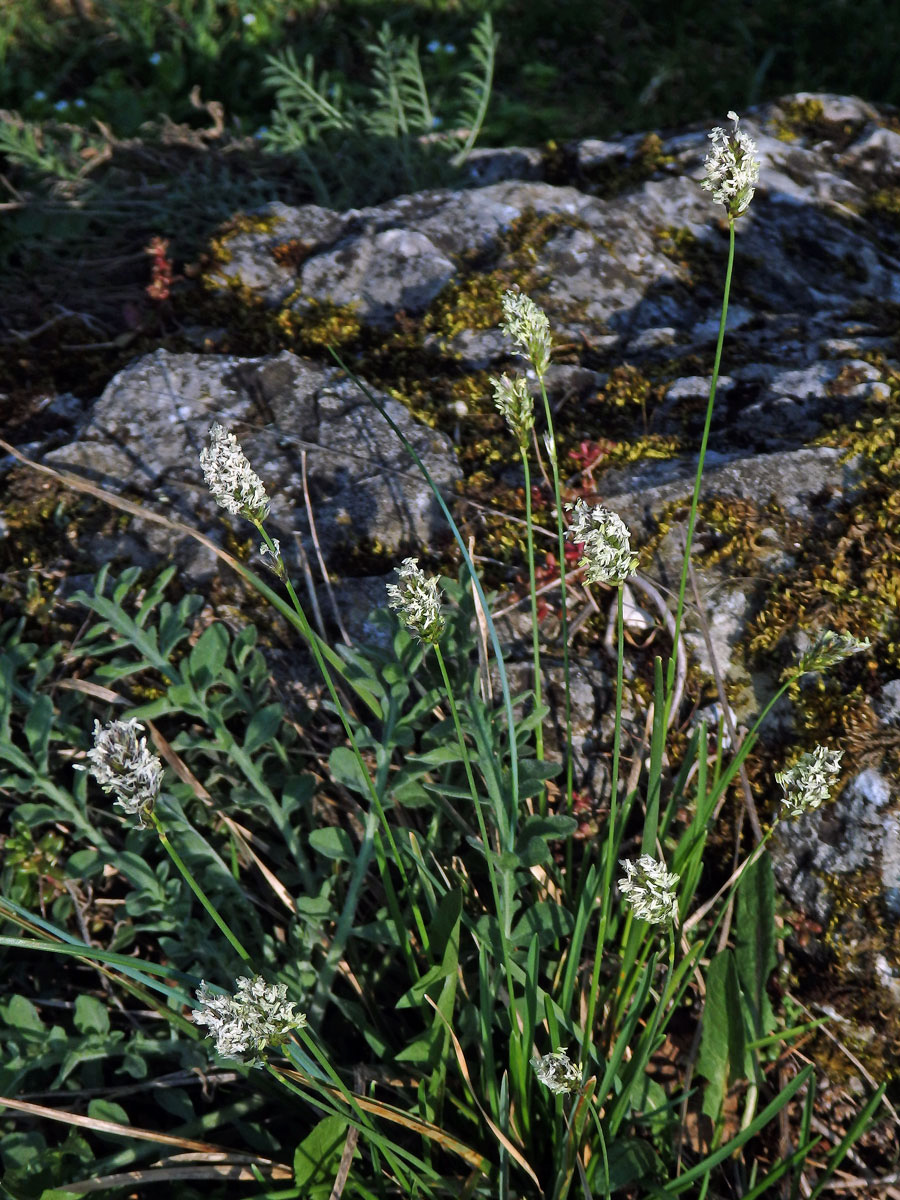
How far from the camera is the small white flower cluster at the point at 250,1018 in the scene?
49.3 inches

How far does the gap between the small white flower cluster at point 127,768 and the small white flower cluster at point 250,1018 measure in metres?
0.28

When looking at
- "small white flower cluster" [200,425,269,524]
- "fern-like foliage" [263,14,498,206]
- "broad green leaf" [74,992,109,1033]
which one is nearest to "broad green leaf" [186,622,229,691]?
"broad green leaf" [74,992,109,1033]

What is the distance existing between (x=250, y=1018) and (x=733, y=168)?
55.9 inches

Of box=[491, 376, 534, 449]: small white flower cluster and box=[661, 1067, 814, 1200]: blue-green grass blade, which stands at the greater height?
box=[491, 376, 534, 449]: small white flower cluster

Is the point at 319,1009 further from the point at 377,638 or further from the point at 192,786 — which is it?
the point at 377,638

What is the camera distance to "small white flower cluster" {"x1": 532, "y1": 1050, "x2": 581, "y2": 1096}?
1.33m

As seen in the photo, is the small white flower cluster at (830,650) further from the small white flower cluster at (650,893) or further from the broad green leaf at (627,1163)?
the broad green leaf at (627,1163)

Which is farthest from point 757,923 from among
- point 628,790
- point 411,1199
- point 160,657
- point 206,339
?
point 206,339

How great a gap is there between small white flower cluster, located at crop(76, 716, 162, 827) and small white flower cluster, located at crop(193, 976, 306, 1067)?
0.28 m

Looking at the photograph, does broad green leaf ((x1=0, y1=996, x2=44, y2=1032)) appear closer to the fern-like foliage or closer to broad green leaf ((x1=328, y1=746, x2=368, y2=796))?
broad green leaf ((x1=328, y1=746, x2=368, y2=796))

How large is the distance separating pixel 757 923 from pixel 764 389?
148 cm

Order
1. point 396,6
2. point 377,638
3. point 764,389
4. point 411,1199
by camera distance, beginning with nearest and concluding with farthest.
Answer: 1. point 411,1199
2. point 377,638
3. point 764,389
4. point 396,6

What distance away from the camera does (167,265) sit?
3.19 metres

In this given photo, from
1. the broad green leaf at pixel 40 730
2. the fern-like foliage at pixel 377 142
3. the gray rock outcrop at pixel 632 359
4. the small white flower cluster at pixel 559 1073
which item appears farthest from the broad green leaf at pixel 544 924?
the fern-like foliage at pixel 377 142
